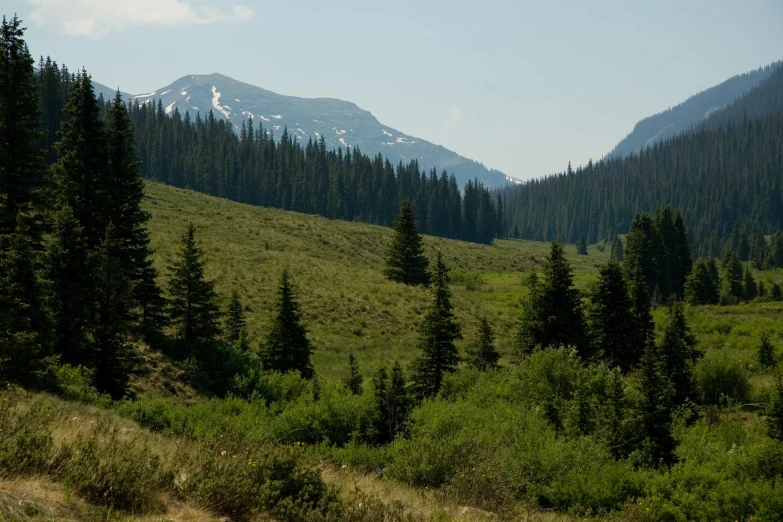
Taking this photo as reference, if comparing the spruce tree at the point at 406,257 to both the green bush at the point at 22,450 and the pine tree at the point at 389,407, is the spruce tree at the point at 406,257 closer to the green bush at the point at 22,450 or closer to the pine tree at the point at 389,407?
the pine tree at the point at 389,407

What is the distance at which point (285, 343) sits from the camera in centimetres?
2469

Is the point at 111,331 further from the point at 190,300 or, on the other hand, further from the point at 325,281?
the point at 325,281

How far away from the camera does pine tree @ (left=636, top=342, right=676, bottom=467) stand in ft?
45.1

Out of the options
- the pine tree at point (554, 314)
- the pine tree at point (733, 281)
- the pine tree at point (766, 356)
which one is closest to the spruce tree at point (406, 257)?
the pine tree at point (554, 314)

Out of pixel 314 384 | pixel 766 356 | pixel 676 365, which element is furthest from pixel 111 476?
pixel 766 356

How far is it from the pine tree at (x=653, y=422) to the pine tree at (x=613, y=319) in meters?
13.6

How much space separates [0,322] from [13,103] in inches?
543

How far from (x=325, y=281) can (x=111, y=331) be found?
29.2 metres

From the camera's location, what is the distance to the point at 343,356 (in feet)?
106

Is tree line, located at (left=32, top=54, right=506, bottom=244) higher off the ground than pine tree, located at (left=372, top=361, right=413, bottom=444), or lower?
higher

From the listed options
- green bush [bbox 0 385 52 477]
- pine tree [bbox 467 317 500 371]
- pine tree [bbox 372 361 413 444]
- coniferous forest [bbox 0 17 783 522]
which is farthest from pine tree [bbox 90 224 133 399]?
pine tree [bbox 467 317 500 371]

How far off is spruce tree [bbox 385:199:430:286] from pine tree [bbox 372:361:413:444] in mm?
35318

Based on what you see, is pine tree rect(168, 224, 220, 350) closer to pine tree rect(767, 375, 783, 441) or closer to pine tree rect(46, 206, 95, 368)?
pine tree rect(46, 206, 95, 368)

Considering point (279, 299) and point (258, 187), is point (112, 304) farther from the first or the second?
point (258, 187)
